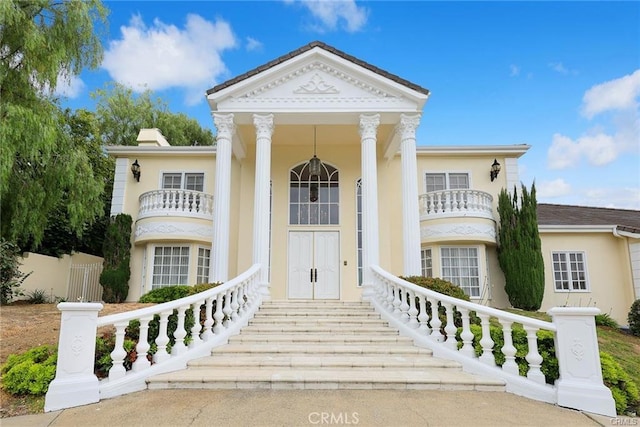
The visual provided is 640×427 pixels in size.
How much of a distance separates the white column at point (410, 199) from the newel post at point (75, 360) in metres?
7.61

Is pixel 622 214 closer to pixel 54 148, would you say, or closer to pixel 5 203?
pixel 54 148

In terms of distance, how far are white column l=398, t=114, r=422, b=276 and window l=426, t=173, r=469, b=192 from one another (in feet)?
10.1

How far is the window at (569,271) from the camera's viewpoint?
1223cm

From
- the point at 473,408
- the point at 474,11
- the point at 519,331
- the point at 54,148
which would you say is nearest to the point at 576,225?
the point at 474,11

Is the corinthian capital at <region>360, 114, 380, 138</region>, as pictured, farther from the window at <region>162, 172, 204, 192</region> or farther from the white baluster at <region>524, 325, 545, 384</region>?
the white baluster at <region>524, 325, 545, 384</region>

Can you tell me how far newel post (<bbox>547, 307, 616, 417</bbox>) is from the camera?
4074 mm

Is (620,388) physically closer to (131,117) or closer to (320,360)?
(320,360)

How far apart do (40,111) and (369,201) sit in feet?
27.7

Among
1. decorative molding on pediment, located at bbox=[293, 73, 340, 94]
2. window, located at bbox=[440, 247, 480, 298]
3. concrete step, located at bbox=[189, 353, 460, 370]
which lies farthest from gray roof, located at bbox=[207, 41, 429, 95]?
concrete step, located at bbox=[189, 353, 460, 370]

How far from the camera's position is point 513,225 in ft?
38.2

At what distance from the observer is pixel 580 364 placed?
13.9ft

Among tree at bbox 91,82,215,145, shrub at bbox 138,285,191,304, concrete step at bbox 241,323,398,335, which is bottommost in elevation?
concrete step at bbox 241,323,398,335

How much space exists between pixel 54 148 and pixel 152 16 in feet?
15.3

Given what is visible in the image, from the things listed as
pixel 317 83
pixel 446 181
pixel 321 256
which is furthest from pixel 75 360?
pixel 446 181
